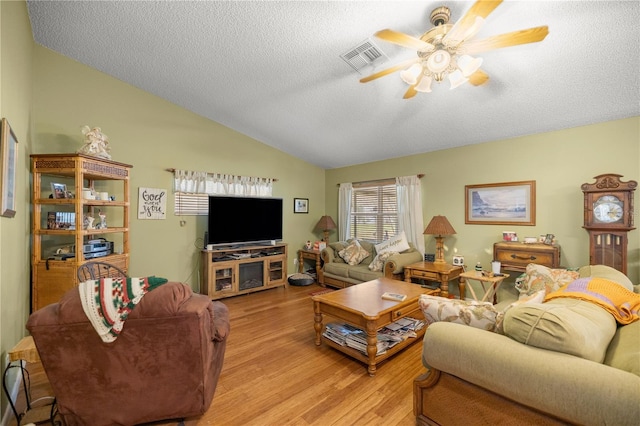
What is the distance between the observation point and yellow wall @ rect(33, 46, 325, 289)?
121 inches

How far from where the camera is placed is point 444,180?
4.22 m

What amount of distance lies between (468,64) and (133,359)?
8.93 ft

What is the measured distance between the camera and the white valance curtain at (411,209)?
446cm

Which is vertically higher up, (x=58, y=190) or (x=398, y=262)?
(x=58, y=190)

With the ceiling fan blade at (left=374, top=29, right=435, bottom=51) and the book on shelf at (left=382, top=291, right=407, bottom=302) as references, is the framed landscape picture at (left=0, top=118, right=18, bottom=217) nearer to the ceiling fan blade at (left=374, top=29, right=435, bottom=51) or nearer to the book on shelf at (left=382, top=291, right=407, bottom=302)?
the ceiling fan blade at (left=374, top=29, right=435, bottom=51)

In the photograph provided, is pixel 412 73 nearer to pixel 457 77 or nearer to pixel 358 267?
pixel 457 77

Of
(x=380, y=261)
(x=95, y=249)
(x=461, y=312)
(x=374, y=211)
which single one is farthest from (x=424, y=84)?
(x=95, y=249)

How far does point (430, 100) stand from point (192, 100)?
3173 millimetres

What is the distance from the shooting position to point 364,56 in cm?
248

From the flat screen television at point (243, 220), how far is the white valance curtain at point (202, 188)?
347mm

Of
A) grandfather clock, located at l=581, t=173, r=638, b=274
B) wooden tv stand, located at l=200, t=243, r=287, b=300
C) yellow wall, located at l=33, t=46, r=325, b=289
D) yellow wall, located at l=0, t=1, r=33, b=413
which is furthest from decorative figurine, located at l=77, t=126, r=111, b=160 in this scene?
grandfather clock, located at l=581, t=173, r=638, b=274

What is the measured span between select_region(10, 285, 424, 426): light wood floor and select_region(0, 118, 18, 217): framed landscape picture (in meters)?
1.39

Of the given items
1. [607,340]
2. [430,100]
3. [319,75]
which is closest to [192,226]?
[319,75]

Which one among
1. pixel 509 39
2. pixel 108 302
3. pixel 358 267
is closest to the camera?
pixel 108 302
